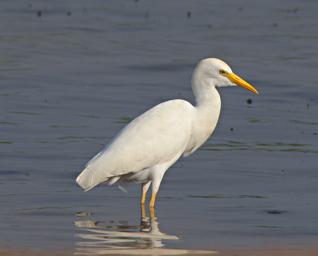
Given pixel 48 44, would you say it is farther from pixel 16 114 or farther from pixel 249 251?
pixel 249 251

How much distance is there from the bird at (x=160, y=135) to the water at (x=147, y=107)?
33 centimetres

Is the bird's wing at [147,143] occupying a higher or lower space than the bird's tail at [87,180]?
higher

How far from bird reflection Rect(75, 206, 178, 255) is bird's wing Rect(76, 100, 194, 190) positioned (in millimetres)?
465

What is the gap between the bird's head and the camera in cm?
997

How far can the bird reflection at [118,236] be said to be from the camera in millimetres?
8484

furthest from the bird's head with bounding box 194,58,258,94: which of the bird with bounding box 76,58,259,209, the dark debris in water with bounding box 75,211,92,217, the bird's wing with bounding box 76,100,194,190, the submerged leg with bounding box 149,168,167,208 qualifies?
the dark debris in water with bounding box 75,211,92,217

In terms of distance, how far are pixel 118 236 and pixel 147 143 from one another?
4.01 feet

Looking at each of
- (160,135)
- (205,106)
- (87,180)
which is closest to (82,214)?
(87,180)

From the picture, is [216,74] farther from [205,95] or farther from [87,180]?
[87,180]

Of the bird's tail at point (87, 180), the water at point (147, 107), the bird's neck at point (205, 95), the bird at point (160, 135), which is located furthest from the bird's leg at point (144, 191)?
the bird's neck at point (205, 95)

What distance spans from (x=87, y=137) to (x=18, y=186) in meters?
2.26

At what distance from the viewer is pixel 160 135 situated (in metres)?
9.98

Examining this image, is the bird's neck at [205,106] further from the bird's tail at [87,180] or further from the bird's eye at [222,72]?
the bird's tail at [87,180]

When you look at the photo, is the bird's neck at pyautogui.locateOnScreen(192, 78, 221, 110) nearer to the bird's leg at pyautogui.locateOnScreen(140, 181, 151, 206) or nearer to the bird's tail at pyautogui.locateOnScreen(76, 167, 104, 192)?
the bird's leg at pyautogui.locateOnScreen(140, 181, 151, 206)
